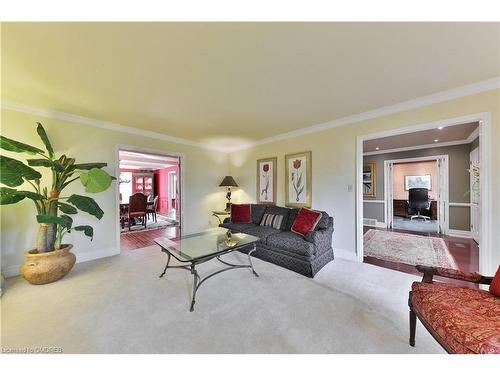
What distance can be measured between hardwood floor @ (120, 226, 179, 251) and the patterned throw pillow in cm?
228

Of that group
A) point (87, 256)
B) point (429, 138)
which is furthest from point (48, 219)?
point (429, 138)

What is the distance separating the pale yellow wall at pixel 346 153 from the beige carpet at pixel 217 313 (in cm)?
94

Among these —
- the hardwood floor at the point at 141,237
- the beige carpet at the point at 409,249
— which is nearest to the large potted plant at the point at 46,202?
the hardwood floor at the point at 141,237

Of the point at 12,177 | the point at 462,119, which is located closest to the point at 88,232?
the point at 12,177

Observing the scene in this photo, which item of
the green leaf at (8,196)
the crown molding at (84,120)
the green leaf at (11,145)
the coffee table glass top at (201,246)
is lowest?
the coffee table glass top at (201,246)

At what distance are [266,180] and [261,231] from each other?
1.54 m

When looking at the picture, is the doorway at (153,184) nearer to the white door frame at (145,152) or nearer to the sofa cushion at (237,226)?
the white door frame at (145,152)

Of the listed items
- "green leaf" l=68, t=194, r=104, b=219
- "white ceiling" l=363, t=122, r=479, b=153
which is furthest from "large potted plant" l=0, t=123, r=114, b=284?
"white ceiling" l=363, t=122, r=479, b=153

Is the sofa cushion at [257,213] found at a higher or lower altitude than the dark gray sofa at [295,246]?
higher

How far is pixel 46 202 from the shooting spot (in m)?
2.39

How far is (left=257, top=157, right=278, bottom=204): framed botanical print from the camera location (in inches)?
169

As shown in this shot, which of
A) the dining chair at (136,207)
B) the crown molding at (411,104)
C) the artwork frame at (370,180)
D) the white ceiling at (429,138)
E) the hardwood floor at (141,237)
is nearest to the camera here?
the crown molding at (411,104)

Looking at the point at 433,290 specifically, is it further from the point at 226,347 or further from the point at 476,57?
the point at 476,57

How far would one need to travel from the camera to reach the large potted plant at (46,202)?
81.0 inches
